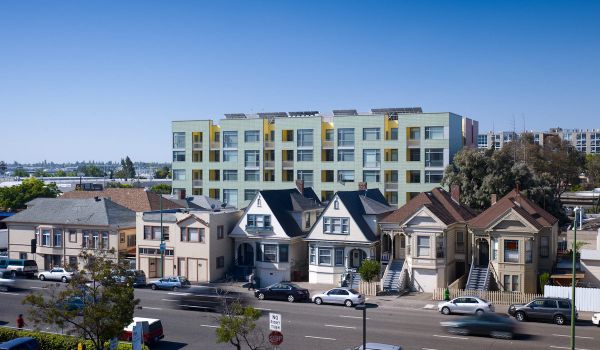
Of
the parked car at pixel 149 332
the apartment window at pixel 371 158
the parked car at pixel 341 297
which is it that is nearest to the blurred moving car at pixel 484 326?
the parked car at pixel 341 297

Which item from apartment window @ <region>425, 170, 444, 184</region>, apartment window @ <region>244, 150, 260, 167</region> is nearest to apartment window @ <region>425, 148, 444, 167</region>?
apartment window @ <region>425, 170, 444, 184</region>

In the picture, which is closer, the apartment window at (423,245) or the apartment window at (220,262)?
the apartment window at (423,245)

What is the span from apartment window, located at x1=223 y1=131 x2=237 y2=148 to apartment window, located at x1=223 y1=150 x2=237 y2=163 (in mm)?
838

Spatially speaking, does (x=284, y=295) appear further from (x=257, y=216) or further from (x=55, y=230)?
(x=55, y=230)

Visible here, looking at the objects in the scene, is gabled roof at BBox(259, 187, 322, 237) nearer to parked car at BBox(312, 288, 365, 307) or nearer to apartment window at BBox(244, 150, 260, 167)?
parked car at BBox(312, 288, 365, 307)

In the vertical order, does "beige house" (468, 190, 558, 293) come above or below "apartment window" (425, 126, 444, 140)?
below

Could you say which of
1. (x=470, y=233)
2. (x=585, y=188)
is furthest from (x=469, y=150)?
(x=585, y=188)

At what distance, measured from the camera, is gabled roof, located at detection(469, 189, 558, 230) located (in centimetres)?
4600

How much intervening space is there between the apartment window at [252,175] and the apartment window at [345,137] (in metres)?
12.8

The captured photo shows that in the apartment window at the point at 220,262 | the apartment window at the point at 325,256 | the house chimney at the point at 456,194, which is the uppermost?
the house chimney at the point at 456,194

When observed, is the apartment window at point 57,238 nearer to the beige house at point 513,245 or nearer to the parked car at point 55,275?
the parked car at point 55,275

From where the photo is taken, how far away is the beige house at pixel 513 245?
4556 centimetres

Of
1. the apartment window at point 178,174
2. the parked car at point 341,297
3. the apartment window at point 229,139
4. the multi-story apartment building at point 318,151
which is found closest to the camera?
the parked car at point 341,297

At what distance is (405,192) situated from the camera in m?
82.4
